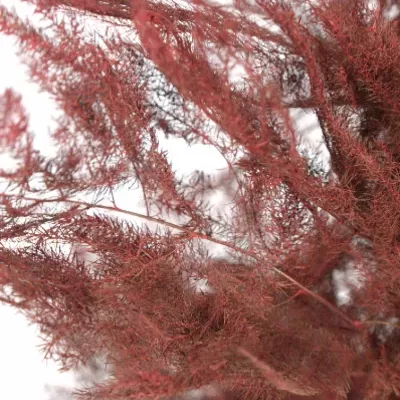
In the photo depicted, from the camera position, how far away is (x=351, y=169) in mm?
426

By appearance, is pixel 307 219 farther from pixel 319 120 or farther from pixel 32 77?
pixel 32 77

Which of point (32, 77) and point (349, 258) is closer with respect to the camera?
point (32, 77)

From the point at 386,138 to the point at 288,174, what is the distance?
0.34ft

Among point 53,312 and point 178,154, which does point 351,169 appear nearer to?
point 178,154

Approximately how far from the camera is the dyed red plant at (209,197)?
348 millimetres

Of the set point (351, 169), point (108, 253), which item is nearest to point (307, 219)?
point (351, 169)

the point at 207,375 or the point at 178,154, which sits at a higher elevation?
the point at 178,154

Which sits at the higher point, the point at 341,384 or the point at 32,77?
the point at 32,77

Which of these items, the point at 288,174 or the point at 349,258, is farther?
the point at 349,258

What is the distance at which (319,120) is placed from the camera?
1.40 ft

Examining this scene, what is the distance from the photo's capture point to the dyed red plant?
0.35m

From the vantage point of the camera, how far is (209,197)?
45cm

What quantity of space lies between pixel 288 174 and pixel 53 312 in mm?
174

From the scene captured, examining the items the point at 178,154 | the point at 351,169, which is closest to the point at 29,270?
the point at 178,154
